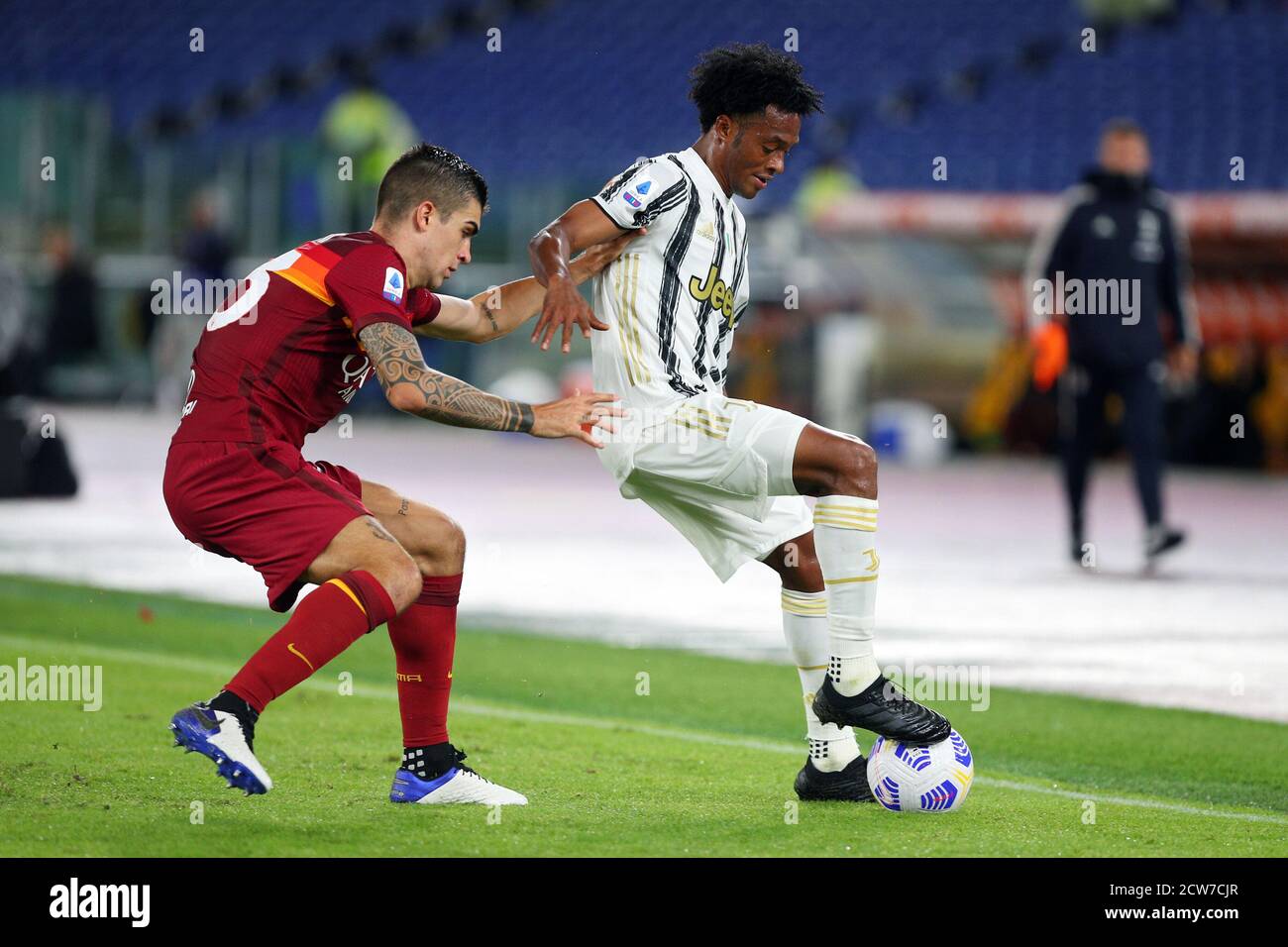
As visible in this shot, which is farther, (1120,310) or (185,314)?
(185,314)

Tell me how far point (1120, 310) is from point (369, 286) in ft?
23.7

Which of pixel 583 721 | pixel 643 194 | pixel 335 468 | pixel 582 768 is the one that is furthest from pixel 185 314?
pixel 643 194

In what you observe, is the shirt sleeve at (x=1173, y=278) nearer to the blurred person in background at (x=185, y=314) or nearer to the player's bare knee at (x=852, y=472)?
the player's bare knee at (x=852, y=472)

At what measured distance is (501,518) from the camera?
13500mm

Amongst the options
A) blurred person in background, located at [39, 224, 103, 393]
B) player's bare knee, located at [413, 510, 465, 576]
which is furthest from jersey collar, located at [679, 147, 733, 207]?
blurred person in background, located at [39, 224, 103, 393]

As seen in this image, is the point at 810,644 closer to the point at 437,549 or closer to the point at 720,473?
the point at 720,473

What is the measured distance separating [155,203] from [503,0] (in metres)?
5.58

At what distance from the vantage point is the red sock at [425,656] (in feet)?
16.9

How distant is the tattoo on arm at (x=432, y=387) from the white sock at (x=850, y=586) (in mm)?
906

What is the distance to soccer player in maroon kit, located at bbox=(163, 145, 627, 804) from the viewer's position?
4738 millimetres

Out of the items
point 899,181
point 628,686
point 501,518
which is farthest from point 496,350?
point 628,686

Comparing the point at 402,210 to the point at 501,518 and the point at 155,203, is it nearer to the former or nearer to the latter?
the point at 501,518

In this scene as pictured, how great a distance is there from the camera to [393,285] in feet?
16.0

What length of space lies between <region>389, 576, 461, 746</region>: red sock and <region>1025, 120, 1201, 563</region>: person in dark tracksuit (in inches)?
256
